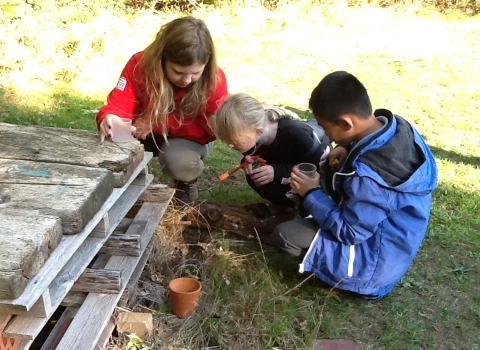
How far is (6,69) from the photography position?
5.76 metres

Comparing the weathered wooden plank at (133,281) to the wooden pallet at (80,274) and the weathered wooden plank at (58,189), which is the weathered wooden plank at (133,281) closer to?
the wooden pallet at (80,274)

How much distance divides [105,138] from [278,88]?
3950mm

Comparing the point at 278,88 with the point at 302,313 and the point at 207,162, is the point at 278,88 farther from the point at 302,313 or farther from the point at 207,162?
the point at 302,313

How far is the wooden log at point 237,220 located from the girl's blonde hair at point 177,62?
57 cm

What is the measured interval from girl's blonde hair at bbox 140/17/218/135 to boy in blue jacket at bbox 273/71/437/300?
2.43 ft

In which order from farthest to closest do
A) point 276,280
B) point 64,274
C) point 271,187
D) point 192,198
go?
1. point 192,198
2. point 271,187
3. point 276,280
4. point 64,274

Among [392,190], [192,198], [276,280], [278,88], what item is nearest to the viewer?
[392,190]

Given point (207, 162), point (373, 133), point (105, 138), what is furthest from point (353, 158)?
point (207, 162)

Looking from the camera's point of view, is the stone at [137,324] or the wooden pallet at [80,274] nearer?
the wooden pallet at [80,274]

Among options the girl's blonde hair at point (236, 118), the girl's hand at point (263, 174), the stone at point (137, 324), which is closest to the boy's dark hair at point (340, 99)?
the girl's blonde hair at point (236, 118)

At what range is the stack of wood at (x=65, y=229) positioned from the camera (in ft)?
5.49

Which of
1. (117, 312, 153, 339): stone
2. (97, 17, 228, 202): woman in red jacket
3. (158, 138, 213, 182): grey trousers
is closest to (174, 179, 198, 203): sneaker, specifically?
(97, 17, 228, 202): woman in red jacket

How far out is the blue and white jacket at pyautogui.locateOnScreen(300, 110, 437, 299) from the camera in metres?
2.41

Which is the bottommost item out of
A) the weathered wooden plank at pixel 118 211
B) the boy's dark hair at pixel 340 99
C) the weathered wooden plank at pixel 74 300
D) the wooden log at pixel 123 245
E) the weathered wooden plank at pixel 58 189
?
the weathered wooden plank at pixel 74 300
